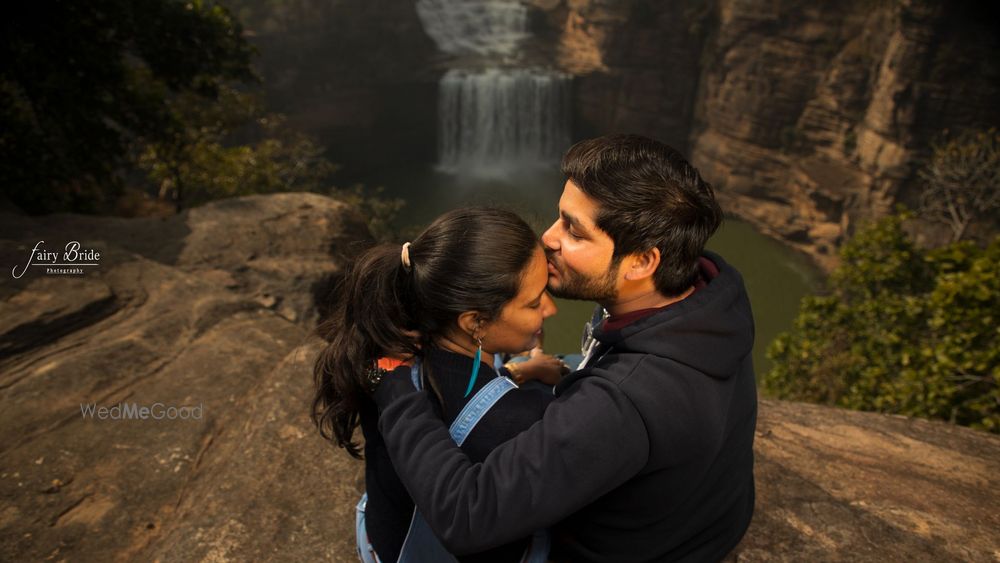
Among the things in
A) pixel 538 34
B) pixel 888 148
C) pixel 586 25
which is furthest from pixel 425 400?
pixel 538 34

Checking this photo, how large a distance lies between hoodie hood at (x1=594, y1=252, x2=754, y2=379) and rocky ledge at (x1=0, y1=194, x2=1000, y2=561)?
1388 millimetres

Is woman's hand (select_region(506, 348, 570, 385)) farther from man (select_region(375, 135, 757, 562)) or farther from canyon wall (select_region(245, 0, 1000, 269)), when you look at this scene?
canyon wall (select_region(245, 0, 1000, 269))

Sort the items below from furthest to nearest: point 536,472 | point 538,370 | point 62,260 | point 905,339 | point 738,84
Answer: point 738,84, point 905,339, point 62,260, point 538,370, point 536,472

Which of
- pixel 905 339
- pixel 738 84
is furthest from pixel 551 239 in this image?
pixel 738 84

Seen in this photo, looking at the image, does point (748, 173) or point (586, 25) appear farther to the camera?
point (586, 25)

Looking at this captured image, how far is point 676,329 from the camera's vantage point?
6.37 feet

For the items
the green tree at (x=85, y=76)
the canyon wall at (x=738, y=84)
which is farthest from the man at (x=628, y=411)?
the canyon wall at (x=738, y=84)

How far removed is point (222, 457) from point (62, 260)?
142 inches

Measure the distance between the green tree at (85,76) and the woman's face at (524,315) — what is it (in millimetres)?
8942

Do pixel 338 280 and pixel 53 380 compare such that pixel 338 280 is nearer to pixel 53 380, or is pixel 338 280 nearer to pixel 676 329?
pixel 676 329

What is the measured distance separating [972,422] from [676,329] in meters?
6.01

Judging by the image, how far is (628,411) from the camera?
71.5 inches

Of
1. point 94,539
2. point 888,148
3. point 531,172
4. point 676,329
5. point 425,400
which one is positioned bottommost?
point 531,172

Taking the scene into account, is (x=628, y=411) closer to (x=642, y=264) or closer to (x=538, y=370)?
(x=642, y=264)
